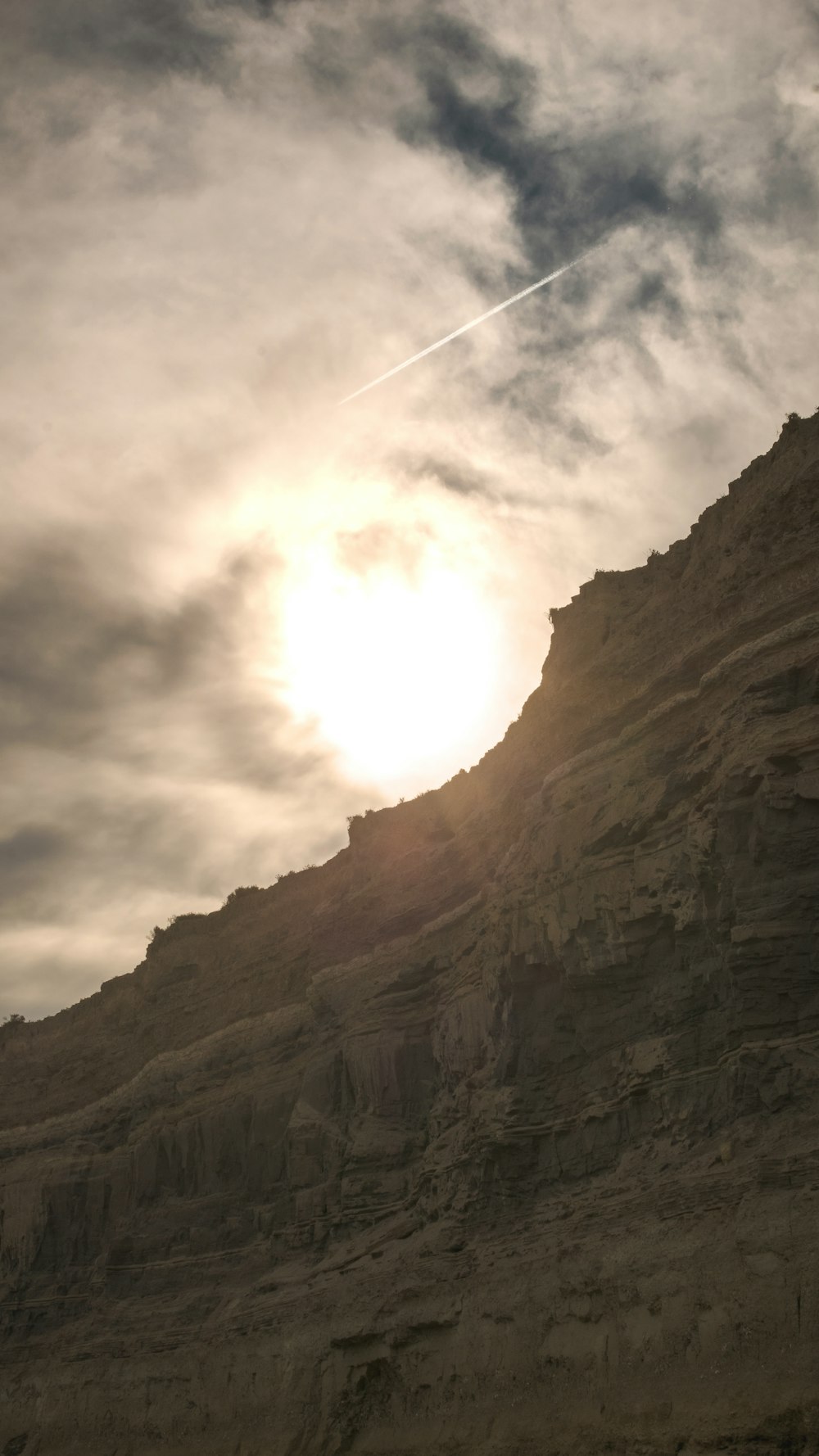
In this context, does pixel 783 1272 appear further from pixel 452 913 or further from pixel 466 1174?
pixel 452 913

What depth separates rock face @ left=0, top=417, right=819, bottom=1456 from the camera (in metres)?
18.7

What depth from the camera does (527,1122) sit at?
78.2ft

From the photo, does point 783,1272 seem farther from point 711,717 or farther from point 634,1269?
point 711,717

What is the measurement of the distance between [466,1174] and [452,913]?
6.16m

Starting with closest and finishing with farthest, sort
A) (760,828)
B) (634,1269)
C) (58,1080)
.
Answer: (634,1269), (760,828), (58,1080)

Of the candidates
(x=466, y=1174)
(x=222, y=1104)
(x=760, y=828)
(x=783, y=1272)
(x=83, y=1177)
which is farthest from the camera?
(x=83, y=1177)

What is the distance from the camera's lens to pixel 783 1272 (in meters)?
17.0

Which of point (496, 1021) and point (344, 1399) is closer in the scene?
point (344, 1399)

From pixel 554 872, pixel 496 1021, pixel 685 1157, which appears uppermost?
pixel 554 872

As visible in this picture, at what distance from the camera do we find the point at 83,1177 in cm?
3666

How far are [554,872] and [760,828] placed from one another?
5343 mm

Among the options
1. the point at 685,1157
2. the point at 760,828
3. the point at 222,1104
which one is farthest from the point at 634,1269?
the point at 222,1104

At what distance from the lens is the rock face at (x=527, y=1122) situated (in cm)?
1873

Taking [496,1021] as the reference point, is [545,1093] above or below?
below
